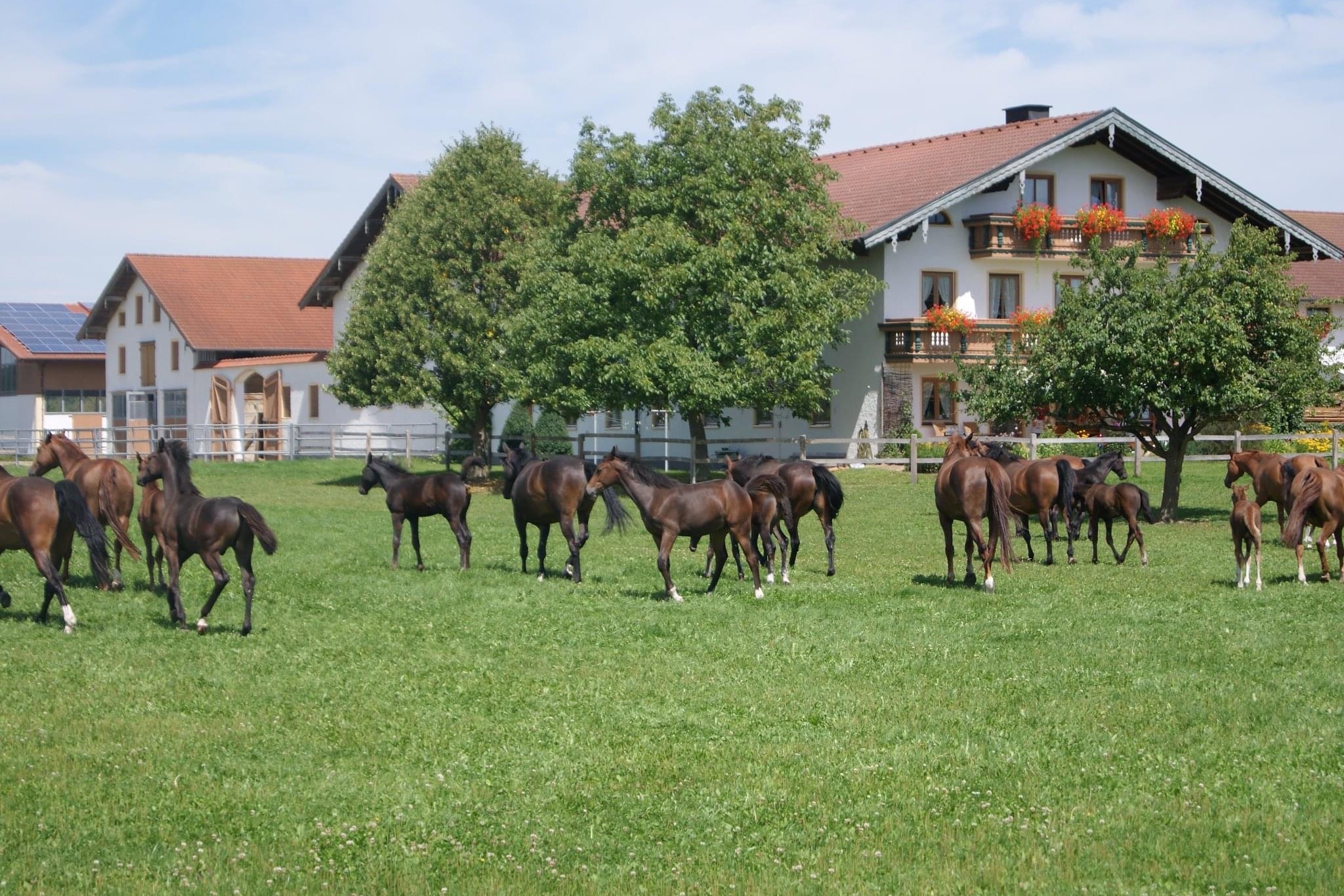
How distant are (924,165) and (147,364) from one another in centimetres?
3786

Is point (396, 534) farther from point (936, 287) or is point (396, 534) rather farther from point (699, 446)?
point (936, 287)

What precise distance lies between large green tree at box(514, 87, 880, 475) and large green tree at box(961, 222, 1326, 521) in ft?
28.0

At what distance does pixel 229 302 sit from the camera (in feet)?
209

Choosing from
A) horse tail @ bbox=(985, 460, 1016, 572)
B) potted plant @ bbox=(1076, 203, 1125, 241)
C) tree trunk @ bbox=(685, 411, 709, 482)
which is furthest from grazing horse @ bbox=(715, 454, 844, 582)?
potted plant @ bbox=(1076, 203, 1125, 241)

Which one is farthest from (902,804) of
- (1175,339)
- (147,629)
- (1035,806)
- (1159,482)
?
(1159,482)

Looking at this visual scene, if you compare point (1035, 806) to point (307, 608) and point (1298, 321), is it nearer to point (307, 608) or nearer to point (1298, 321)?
point (307, 608)

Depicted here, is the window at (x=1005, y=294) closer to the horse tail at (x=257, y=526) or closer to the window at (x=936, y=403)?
the window at (x=936, y=403)

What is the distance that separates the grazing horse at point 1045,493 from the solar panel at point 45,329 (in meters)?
60.2

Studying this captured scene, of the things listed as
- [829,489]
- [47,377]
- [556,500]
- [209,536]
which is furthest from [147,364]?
[209,536]

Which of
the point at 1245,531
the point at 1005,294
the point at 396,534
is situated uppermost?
the point at 1005,294

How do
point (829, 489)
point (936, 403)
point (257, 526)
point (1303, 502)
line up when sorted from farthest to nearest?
1. point (936, 403)
2. point (829, 489)
3. point (1303, 502)
4. point (257, 526)

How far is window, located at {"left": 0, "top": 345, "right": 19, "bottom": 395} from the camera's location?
7244 cm

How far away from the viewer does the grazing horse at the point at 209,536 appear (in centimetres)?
1366

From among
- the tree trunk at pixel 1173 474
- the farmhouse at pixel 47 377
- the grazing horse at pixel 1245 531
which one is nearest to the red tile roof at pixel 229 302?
the farmhouse at pixel 47 377
